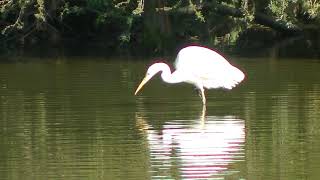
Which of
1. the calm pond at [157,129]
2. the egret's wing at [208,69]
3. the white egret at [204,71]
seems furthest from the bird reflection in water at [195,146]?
the egret's wing at [208,69]

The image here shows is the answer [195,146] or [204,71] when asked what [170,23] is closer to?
[204,71]

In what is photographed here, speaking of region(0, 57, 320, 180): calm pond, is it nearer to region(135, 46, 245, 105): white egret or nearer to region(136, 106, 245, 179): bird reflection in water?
region(136, 106, 245, 179): bird reflection in water

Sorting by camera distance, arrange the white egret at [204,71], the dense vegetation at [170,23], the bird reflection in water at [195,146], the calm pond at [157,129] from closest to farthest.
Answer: the bird reflection in water at [195,146] → the calm pond at [157,129] → the white egret at [204,71] → the dense vegetation at [170,23]

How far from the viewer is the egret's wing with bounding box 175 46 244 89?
18.3 m

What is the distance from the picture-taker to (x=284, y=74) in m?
23.4

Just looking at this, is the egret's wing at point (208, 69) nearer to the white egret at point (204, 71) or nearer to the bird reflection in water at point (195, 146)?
the white egret at point (204, 71)

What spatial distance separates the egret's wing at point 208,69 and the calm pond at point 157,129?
1.10 feet

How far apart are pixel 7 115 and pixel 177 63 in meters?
3.84

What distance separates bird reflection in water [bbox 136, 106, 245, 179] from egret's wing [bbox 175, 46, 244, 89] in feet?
8.32

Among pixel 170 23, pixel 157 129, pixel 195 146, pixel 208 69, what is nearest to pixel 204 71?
pixel 208 69

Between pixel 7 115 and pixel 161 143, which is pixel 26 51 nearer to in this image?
pixel 7 115

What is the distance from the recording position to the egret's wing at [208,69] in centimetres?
1831

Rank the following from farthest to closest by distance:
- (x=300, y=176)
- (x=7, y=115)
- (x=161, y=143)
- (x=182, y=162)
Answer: (x=7, y=115) → (x=161, y=143) → (x=182, y=162) → (x=300, y=176)

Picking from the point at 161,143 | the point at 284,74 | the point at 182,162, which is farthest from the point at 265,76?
the point at 182,162
